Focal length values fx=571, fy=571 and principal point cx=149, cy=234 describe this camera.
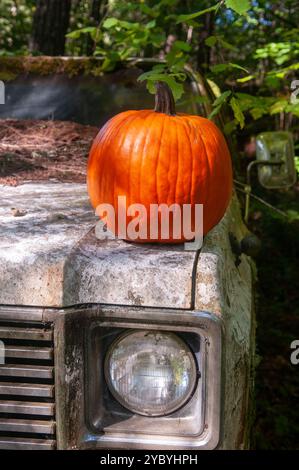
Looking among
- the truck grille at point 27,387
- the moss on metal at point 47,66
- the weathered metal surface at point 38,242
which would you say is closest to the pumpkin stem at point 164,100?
the weathered metal surface at point 38,242

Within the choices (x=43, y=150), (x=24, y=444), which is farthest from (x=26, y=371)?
(x=43, y=150)

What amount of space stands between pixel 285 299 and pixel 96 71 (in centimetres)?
303

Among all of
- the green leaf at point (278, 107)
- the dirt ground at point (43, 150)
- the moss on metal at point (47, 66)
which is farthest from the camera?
the green leaf at point (278, 107)

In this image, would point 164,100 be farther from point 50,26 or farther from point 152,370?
point 50,26

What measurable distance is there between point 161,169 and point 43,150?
131cm

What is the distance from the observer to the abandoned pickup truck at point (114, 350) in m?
1.27

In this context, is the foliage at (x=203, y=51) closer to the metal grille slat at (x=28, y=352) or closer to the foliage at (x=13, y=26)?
the metal grille slat at (x=28, y=352)

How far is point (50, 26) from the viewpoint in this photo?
6.04m

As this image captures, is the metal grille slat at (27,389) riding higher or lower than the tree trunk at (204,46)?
lower

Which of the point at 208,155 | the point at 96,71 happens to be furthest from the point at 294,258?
the point at 208,155

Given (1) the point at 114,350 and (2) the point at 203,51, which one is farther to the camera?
(2) the point at 203,51

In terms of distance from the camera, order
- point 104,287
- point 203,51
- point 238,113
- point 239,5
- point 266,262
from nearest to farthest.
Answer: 1. point 104,287
2. point 239,5
3. point 238,113
4. point 266,262
5. point 203,51

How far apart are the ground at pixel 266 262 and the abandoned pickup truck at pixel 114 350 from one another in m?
0.87
